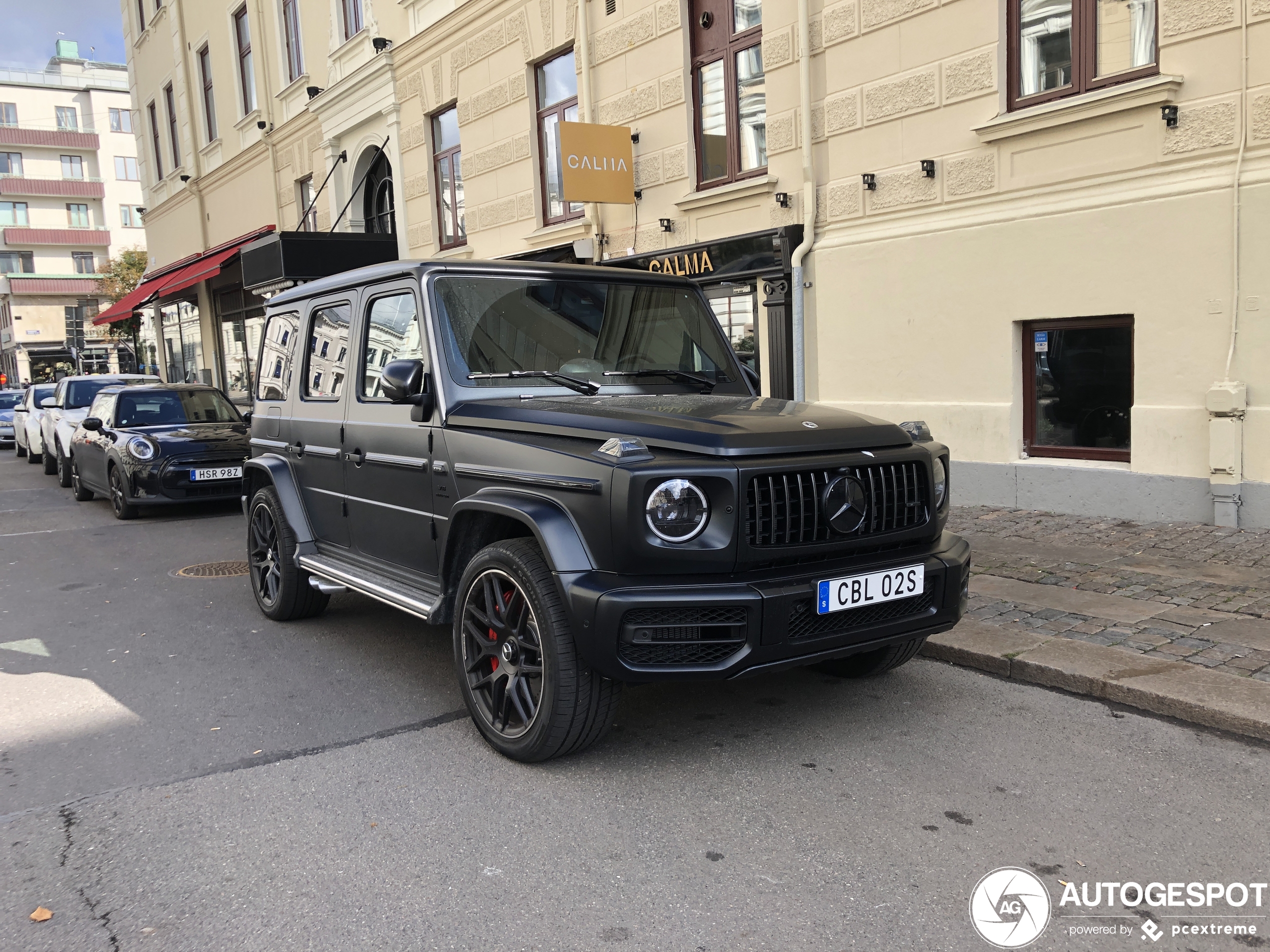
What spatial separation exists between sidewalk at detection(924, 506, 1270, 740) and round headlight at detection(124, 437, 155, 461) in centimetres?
820

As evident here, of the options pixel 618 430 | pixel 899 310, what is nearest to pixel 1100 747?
pixel 618 430

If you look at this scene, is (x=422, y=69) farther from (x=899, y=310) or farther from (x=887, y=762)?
(x=887, y=762)

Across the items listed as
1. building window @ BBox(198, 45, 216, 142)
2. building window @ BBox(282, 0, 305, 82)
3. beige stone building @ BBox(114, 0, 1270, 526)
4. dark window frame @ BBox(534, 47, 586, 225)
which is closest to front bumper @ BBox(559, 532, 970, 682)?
beige stone building @ BBox(114, 0, 1270, 526)

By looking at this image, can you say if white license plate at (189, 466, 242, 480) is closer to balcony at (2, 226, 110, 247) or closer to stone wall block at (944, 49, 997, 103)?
stone wall block at (944, 49, 997, 103)

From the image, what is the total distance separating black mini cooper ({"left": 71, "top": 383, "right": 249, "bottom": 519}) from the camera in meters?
10.8

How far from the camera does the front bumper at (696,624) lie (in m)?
3.41

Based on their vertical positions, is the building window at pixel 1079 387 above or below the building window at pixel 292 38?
below

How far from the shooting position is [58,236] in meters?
75.5

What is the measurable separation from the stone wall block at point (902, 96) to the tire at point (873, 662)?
239 inches

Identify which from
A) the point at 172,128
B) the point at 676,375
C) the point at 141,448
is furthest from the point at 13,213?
the point at 676,375

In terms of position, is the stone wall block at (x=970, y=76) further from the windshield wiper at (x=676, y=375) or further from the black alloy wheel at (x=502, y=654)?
the black alloy wheel at (x=502, y=654)

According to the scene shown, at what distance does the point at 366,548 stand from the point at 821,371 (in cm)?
637

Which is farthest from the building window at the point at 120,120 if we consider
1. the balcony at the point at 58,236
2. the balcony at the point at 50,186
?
the balcony at the point at 58,236

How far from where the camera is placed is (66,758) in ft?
13.2
